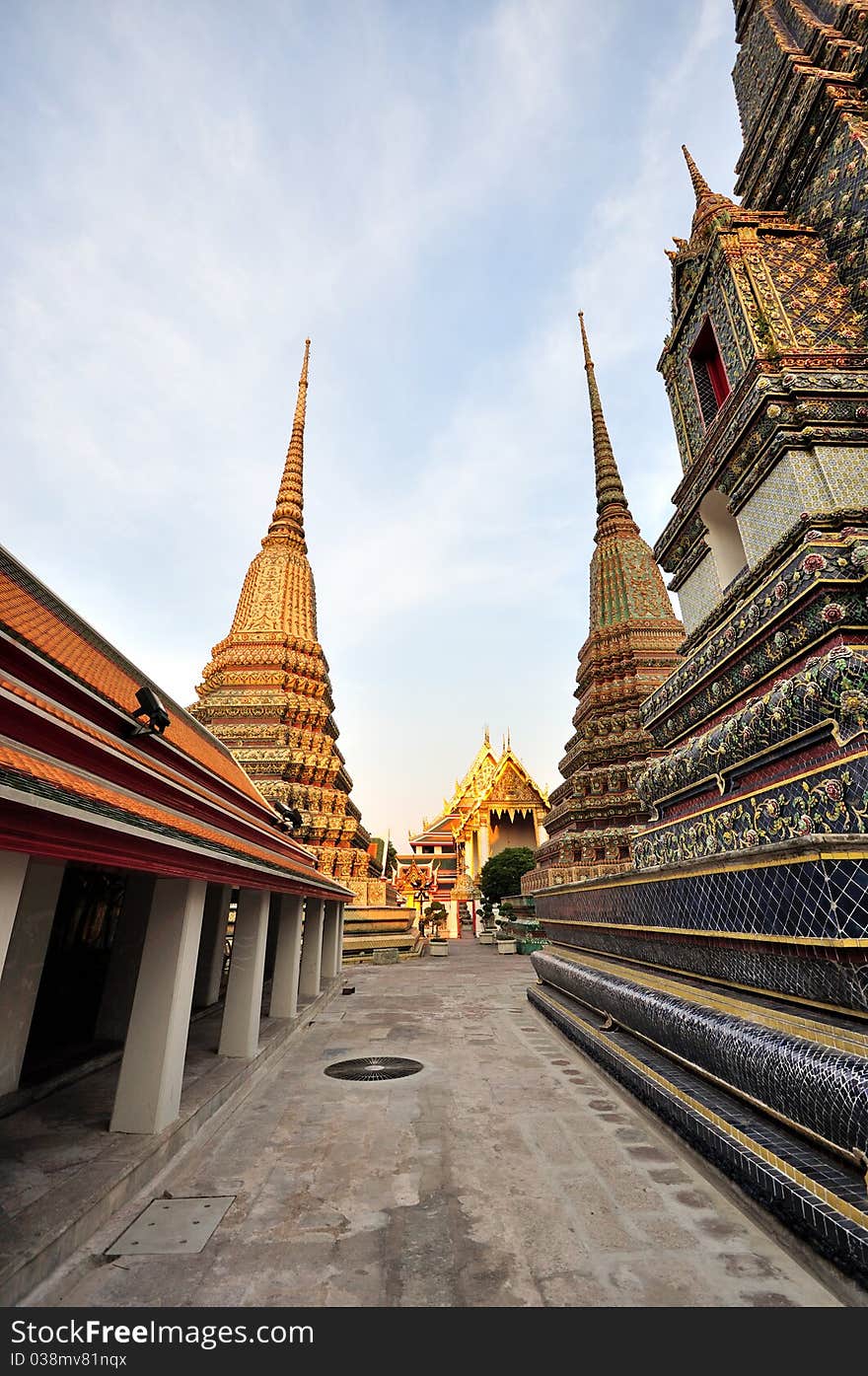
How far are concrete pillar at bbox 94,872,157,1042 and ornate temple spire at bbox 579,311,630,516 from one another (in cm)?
2086

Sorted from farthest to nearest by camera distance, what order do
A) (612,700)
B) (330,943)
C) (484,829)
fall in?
1. (484,829)
2. (612,700)
3. (330,943)

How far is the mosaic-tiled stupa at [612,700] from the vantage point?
17.2m

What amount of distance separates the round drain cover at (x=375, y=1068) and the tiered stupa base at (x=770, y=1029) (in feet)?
6.20

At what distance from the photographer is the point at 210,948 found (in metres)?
8.30

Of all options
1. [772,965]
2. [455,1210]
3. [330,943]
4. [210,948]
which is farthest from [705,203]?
[330,943]

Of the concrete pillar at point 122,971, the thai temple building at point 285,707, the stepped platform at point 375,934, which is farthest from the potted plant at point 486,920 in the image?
the concrete pillar at point 122,971

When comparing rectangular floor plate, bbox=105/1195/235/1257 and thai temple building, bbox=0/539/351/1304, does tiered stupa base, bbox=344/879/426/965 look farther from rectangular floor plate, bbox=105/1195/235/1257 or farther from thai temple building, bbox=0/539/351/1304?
rectangular floor plate, bbox=105/1195/235/1257

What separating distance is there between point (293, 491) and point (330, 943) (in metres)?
19.9

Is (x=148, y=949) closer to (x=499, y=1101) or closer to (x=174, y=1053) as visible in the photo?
(x=174, y=1053)

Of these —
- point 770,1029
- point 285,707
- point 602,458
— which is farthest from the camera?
point 602,458

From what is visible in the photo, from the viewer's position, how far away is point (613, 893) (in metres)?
6.47

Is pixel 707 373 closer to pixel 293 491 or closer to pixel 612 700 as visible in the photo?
pixel 612 700

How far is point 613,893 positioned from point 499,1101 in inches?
101
